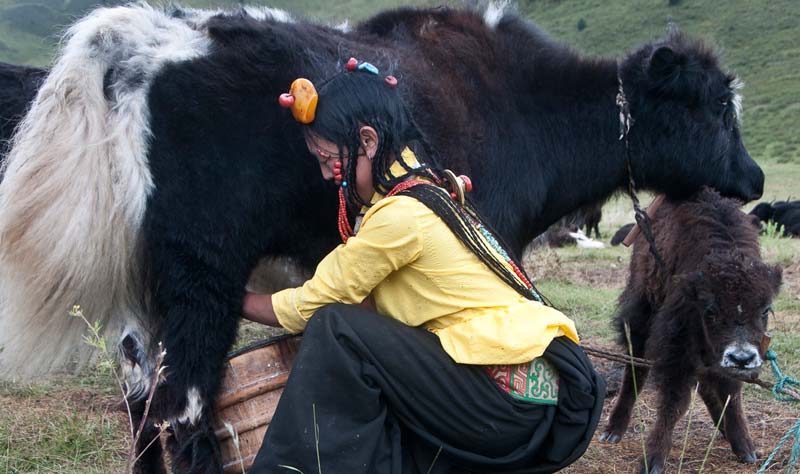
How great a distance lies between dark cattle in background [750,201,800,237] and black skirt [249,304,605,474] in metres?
12.9

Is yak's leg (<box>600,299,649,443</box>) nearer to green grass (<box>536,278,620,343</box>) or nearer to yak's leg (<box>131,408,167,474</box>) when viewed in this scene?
green grass (<box>536,278,620,343</box>)

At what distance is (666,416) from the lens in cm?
412

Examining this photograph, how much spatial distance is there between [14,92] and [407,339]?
287 centimetres

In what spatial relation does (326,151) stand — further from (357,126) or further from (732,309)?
(732,309)

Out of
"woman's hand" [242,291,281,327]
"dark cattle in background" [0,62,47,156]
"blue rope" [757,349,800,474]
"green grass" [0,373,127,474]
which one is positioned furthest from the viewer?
"dark cattle in background" [0,62,47,156]

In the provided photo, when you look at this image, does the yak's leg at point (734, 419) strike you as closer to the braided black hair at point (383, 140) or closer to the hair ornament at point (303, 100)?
the braided black hair at point (383, 140)

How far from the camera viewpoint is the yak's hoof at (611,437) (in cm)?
455

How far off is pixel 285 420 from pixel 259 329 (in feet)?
12.4

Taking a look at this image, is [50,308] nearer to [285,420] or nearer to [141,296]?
[141,296]

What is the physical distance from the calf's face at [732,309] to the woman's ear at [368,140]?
2.05m

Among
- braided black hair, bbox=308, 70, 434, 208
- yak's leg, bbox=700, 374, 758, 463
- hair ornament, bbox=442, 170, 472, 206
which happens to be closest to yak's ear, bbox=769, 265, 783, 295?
yak's leg, bbox=700, 374, 758, 463

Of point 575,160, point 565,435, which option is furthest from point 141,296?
point 575,160

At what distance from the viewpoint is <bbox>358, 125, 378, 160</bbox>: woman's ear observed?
271 cm

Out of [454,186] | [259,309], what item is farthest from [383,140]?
[259,309]
